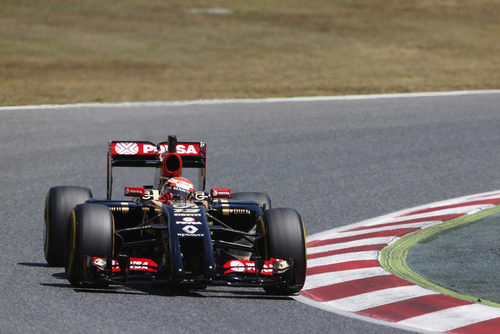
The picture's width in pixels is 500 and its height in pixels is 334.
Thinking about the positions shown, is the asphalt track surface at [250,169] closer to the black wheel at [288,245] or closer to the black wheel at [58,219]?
the black wheel at [58,219]

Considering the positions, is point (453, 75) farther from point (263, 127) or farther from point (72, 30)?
point (72, 30)

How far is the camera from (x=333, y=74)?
25812 mm

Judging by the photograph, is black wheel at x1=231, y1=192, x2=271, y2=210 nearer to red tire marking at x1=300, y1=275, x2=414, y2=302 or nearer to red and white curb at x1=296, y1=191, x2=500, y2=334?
red and white curb at x1=296, y1=191, x2=500, y2=334

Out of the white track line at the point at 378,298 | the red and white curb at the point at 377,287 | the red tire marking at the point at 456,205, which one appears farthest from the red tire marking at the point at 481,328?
the red tire marking at the point at 456,205

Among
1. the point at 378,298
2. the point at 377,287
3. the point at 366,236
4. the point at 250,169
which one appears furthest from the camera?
the point at 250,169

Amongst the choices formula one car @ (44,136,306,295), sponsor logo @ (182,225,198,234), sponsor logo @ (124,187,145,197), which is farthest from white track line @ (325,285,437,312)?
sponsor logo @ (124,187,145,197)

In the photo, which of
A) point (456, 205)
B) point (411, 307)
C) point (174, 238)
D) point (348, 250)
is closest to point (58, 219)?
point (174, 238)

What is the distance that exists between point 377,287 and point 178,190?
1961 mm

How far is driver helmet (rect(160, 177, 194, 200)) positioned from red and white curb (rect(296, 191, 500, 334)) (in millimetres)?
1311

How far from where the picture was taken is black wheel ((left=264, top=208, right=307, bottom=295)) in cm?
832

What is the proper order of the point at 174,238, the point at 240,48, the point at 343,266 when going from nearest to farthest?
the point at 174,238
the point at 343,266
the point at 240,48

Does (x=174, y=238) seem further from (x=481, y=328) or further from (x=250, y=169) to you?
(x=250, y=169)

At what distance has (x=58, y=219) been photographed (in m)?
9.32

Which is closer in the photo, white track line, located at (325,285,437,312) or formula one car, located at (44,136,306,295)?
white track line, located at (325,285,437,312)
